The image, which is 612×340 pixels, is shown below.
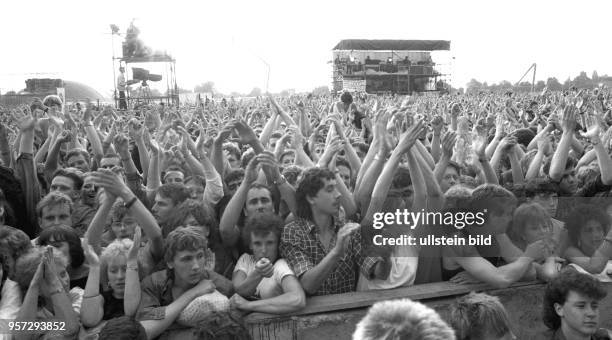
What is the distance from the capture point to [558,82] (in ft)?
152

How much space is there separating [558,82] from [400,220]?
47.6 meters

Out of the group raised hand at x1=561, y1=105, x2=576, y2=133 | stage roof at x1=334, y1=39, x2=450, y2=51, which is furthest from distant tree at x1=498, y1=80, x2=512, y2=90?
raised hand at x1=561, y1=105, x2=576, y2=133

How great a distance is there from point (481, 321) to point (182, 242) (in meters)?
1.53

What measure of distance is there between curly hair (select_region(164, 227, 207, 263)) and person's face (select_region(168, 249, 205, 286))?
2cm

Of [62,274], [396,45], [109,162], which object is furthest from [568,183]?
[396,45]

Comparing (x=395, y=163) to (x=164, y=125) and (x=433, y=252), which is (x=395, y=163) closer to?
(x=433, y=252)

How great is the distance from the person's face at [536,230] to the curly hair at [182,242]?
1933mm

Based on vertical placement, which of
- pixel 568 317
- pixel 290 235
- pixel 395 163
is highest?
pixel 395 163

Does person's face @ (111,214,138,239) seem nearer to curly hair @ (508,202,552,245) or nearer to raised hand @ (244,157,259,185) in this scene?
raised hand @ (244,157,259,185)

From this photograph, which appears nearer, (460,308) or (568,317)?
(460,308)

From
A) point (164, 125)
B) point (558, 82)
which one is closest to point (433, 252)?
point (164, 125)

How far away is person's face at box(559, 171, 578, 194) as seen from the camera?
189 inches

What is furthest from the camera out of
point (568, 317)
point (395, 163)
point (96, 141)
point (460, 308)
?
point (96, 141)

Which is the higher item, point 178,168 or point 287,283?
point 178,168
